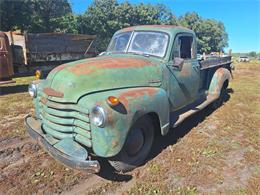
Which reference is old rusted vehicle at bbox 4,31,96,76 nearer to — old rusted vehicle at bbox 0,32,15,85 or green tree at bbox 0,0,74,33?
old rusted vehicle at bbox 0,32,15,85

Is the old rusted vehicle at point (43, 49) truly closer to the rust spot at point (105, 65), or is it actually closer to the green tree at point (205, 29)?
the rust spot at point (105, 65)

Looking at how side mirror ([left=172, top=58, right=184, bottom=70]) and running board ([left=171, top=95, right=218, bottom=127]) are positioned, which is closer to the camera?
side mirror ([left=172, top=58, right=184, bottom=70])

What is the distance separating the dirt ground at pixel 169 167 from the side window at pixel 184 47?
1682 millimetres

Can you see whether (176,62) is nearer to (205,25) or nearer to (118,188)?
(118,188)

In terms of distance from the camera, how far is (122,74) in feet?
12.7

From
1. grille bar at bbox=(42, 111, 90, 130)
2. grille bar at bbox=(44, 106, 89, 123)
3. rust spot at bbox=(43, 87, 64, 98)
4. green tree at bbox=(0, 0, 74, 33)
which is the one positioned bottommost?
grille bar at bbox=(42, 111, 90, 130)

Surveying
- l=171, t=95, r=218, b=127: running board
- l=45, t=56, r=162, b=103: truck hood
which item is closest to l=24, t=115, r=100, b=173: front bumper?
l=45, t=56, r=162, b=103: truck hood

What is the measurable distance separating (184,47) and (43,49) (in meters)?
7.88

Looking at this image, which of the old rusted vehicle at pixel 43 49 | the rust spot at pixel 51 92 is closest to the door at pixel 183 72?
the rust spot at pixel 51 92

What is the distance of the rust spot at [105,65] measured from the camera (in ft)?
12.0

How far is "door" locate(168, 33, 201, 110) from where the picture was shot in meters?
4.71

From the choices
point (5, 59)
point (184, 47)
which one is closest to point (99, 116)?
point (184, 47)

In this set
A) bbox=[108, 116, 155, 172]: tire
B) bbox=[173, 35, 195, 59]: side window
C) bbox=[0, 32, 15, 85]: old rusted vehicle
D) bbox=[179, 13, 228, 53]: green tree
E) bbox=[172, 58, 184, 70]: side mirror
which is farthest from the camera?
bbox=[179, 13, 228, 53]: green tree

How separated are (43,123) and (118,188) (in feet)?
4.92
